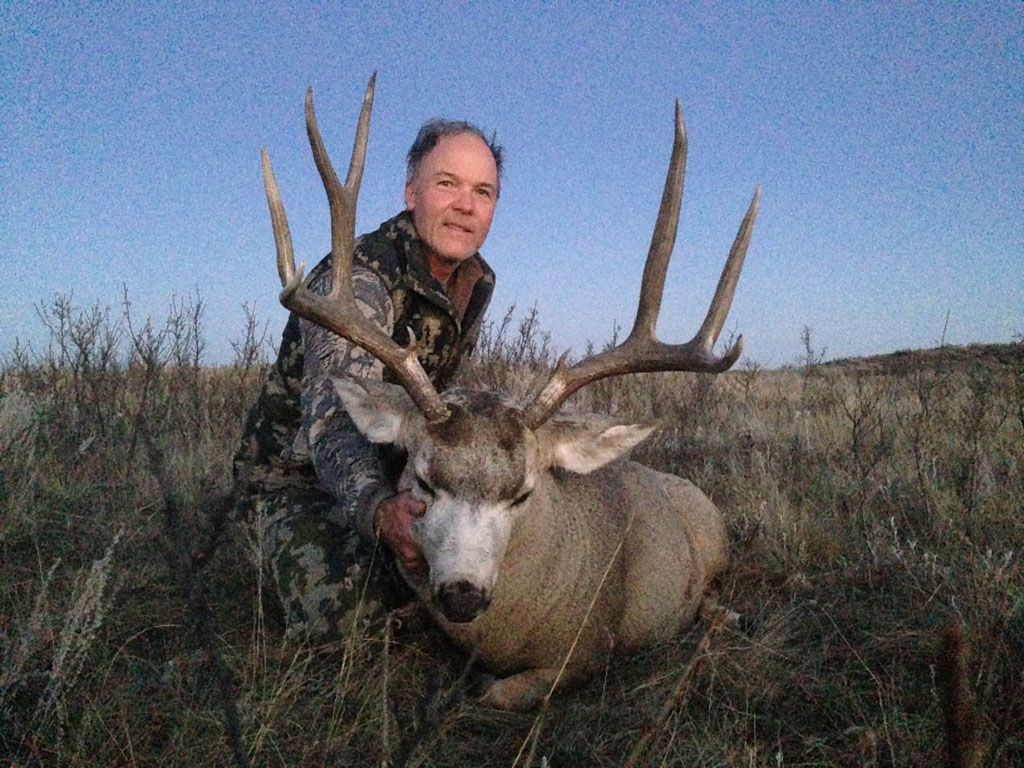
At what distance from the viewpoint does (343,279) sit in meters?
3.35

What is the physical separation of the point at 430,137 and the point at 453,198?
2.00 feet

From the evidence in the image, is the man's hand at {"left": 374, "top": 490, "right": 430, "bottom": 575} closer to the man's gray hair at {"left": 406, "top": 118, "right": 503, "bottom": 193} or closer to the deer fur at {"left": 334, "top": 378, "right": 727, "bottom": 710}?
the deer fur at {"left": 334, "top": 378, "right": 727, "bottom": 710}

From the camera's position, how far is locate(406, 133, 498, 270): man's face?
4688mm

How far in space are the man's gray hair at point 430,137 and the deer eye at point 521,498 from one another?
269 centimetres

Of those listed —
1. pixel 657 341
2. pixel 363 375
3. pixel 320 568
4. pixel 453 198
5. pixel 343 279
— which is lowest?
pixel 320 568

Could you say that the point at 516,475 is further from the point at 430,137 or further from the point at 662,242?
the point at 430,137

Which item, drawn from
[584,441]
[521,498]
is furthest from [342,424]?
[584,441]

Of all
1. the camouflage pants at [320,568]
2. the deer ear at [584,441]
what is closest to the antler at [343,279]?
the deer ear at [584,441]

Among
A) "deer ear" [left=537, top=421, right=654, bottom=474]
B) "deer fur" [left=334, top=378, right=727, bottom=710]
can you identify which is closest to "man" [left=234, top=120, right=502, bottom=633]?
"deer fur" [left=334, top=378, right=727, bottom=710]

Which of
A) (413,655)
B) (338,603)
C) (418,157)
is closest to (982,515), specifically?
(413,655)

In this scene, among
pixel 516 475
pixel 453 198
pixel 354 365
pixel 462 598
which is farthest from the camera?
pixel 453 198

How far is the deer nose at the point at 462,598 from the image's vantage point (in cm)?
266

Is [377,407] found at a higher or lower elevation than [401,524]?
higher

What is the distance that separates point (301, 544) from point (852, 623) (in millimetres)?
2874
